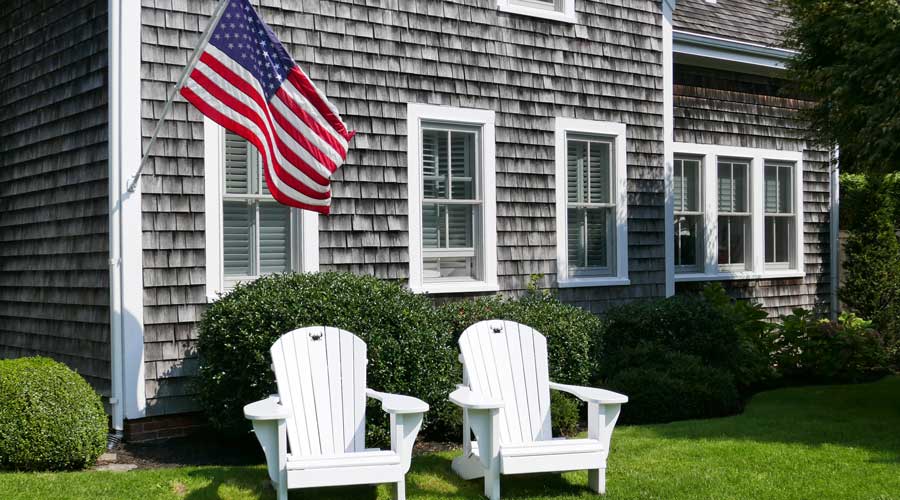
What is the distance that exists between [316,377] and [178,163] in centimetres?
253

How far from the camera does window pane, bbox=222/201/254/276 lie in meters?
8.29

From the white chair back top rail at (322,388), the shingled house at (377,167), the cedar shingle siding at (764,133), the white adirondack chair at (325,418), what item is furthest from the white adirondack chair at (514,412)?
the cedar shingle siding at (764,133)

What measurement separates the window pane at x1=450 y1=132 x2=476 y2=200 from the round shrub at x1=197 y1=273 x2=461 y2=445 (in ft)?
6.79

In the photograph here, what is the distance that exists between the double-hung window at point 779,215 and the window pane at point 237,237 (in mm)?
7403

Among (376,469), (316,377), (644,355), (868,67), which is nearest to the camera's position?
(376,469)

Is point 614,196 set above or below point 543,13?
below

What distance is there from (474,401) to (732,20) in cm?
865

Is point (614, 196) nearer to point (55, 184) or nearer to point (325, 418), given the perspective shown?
point (325, 418)

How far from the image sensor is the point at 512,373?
679cm

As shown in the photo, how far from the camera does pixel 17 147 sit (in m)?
9.45

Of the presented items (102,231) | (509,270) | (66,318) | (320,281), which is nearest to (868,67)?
(509,270)

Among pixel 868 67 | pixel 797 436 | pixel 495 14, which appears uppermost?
pixel 495 14

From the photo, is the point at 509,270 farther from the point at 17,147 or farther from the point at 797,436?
the point at 17,147

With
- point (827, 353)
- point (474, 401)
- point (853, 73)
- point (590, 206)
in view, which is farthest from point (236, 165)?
point (827, 353)
